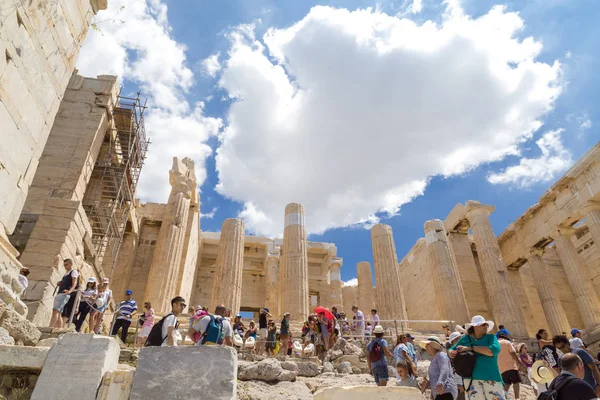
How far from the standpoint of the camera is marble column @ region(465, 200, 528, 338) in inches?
879

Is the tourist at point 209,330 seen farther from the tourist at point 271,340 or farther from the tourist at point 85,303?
the tourist at point 271,340

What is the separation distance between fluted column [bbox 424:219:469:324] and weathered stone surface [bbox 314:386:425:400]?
19131mm

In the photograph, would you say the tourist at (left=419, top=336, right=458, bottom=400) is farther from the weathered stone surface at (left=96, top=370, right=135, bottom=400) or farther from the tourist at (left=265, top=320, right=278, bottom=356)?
the tourist at (left=265, top=320, right=278, bottom=356)

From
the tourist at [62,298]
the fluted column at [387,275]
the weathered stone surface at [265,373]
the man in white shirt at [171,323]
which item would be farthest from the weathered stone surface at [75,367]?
the fluted column at [387,275]

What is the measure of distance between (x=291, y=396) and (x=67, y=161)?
36.8ft

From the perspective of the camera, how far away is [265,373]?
802 centimetres

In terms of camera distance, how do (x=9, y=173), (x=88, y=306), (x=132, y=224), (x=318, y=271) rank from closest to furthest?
(x=9, y=173) < (x=88, y=306) < (x=132, y=224) < (x=318, y=271)

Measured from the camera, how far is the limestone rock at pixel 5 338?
5.20 meters

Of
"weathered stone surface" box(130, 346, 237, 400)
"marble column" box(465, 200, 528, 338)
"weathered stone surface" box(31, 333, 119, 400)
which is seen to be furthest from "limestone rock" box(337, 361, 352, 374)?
"marble column" box(465, 200, 528, 338)

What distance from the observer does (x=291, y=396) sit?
7.27 metres

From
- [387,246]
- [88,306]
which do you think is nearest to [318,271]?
[387,246]

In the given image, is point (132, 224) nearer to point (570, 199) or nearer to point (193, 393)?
point (193, 393)

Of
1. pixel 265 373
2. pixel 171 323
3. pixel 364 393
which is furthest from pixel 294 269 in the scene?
pixel 364 393

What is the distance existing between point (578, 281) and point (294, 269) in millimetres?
13581
